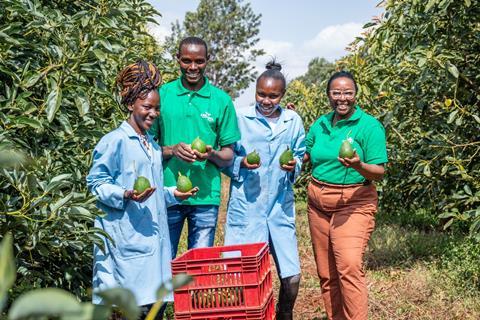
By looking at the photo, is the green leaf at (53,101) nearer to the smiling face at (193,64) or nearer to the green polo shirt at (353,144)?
the smiling face at (193,64)

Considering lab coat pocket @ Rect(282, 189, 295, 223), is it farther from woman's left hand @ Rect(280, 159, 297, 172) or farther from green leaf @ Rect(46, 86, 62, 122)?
green leaf @ Rect(46, 86, 62, 122)

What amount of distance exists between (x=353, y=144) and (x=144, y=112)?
1212 millimetres

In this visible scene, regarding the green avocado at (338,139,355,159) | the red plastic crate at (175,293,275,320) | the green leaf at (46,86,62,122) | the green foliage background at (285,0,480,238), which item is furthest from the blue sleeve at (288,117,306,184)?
the green leaf at (46,86,62,122)

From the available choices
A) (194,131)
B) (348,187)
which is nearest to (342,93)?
(348,187)

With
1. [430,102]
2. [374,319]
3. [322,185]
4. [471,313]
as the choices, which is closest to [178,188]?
[322,185]

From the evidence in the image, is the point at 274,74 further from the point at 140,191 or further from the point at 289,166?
the point at 140,191

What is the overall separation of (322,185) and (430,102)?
1.58 metres

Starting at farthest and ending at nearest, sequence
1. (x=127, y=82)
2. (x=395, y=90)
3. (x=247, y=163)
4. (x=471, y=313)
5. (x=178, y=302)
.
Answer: (x=395, y=90), (x=471, y=313), (x=247, y=163), (x=127, y=82), (x=178, y=302)

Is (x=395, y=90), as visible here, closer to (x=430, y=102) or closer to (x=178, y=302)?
(x=430, y=102)

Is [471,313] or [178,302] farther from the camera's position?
[471,313]

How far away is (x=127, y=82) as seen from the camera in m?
2.80

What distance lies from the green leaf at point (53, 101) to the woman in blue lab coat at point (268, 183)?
1271 millimetres

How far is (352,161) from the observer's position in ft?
10.5

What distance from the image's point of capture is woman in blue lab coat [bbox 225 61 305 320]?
356 cm
